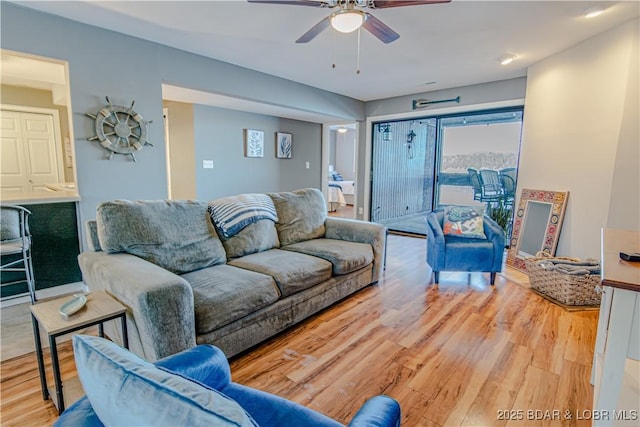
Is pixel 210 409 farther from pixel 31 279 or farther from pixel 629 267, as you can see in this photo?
pixel 31 279

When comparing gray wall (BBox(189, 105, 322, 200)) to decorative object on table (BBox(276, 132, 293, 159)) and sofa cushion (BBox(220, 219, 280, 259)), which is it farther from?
sofa cushion (BBox(220, 219, 280, 259))

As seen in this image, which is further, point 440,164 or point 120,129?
point 440,164

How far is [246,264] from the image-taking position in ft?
7.89

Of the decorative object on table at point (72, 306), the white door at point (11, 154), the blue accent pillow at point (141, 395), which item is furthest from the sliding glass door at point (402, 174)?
the white door at point (11, 154)

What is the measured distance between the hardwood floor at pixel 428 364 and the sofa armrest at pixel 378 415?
734mm

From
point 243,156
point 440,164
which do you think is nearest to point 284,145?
point 243,156

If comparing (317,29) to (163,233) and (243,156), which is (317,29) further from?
(243,156)

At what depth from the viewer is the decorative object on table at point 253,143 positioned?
5785mm

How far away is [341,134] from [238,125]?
556cm

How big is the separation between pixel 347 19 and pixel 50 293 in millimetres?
3435

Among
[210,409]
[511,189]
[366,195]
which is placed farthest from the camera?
[366,195]

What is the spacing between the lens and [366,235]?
3217mm

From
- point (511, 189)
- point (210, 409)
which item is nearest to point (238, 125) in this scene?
point (511, 189)

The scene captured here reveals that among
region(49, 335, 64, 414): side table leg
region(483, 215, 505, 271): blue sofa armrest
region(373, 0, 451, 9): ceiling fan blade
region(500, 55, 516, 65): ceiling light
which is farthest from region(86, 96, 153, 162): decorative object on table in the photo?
region(500, 55, 516, 65): ceiling light
